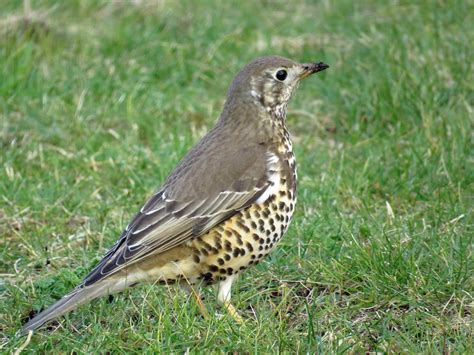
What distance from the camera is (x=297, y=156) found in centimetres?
782

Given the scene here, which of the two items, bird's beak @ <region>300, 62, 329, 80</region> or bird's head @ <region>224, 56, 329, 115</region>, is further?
bird's beak @ <region>300, 62, 329, 80</region>

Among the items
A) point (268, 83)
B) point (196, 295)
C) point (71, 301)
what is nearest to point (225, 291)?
point (196, 295)

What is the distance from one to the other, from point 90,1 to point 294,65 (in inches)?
191

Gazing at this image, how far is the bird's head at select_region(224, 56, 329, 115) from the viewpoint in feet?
19.7

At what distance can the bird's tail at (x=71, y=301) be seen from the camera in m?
5.15

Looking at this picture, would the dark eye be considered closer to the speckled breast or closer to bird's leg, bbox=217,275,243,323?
the speckled breast

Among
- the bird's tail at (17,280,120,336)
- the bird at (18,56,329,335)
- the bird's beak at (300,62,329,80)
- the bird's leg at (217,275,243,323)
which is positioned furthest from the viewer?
the bird's beak at (300,62,329,80)

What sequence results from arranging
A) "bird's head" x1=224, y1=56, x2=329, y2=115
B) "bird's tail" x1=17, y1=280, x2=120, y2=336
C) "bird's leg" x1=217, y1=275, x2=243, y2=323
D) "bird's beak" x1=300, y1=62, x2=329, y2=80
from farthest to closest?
"bird's beak" x1=300, y1=62, x2=329, y2=80
"bird's head" x1=224, y1=56, x2=329, y2=115
"bird's leg" x1=217, y1=275, x2=243, y2=323
"bird's tail" x1=17, y1=280, x2=120, y2=336

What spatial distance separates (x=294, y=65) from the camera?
20.1 feet

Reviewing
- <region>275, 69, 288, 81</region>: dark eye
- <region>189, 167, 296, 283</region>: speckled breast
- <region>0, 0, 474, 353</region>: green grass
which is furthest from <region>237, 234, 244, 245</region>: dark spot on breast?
<region>275, 69, 288, 81</region>: dark eye

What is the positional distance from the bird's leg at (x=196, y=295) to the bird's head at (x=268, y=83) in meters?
1.12

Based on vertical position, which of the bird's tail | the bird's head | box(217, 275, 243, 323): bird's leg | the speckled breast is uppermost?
the bird's head

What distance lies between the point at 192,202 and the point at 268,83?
92 cm

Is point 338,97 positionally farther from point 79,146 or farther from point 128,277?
point 128,277
